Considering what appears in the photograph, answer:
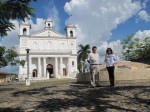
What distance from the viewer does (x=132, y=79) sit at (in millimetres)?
14070

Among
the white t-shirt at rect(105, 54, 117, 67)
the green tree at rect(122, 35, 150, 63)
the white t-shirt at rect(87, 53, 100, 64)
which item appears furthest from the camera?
the green tree at rect(122, 35, 150, 63)

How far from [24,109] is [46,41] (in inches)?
2727

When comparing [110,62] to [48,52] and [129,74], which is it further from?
[48,52]

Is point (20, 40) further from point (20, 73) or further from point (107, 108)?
point (107, 108)

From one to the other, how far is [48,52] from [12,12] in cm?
6083

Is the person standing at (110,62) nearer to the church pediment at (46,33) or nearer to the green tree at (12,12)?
the green tree at (12,12)

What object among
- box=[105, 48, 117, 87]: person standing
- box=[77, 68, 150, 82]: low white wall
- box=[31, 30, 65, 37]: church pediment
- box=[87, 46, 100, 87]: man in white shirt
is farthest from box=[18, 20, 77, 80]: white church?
box=[105, 48, 117, 87]: person standing

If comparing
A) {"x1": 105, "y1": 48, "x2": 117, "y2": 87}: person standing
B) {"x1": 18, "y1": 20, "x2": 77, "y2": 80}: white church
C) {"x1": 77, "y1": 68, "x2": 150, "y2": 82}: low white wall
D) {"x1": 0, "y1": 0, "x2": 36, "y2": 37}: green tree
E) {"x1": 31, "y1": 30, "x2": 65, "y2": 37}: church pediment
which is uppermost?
{"x1": 31, "y1": 30, "x2": 65, "y2": 37}: church pediment

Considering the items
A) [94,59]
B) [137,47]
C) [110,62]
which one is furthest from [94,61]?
[137,47]

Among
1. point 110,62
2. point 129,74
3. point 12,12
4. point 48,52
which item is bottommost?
point 129,74

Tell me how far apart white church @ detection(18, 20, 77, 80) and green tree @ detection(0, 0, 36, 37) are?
59.4 m

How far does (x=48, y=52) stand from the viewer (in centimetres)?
7338

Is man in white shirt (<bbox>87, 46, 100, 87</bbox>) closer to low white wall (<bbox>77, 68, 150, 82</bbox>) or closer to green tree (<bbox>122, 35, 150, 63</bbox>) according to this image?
low white wall (<bbox>77, 68, 150, 82</bbox>)

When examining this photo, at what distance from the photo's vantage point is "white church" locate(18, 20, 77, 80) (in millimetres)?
73312
